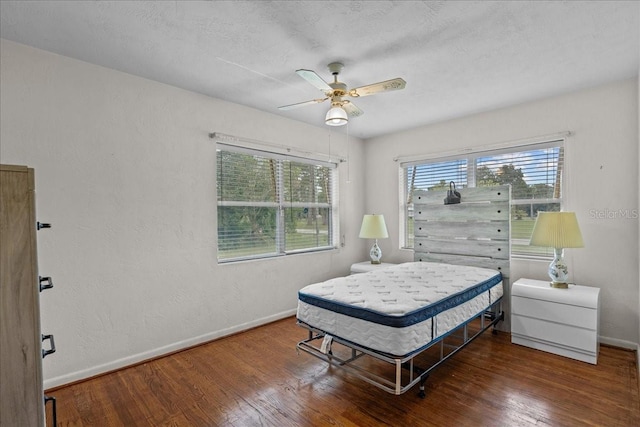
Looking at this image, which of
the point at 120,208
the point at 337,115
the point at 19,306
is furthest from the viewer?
the point at 120,208

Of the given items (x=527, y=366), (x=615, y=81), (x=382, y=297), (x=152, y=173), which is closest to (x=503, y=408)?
(x=527, y=366)

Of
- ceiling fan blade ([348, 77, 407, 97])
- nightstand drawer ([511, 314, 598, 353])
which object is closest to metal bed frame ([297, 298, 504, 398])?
nightstand drawer ([511, 314, 598, 353])

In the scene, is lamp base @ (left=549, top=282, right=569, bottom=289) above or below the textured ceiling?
below

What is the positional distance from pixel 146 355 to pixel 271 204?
1962 mm

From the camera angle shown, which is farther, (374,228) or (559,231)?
(374,228)

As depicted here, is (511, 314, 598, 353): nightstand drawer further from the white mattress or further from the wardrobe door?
the wardrobe door

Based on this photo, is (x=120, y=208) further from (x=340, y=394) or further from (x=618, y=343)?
(x=618, y=343)

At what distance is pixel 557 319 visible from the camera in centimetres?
284

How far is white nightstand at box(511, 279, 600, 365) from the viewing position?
106 inches

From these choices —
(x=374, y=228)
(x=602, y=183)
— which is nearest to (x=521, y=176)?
(x=602, y=183)

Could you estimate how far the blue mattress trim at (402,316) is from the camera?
200 centimetres

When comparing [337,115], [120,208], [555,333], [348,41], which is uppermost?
[348,41]

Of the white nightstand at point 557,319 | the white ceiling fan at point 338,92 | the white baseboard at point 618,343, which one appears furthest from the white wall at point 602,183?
the white ceiling fan at point 338,92

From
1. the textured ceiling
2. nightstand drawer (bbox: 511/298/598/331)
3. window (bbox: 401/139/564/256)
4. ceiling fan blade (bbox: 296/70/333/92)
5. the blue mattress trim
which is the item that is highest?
the textured ceiling
